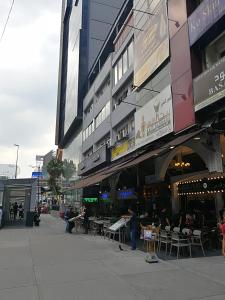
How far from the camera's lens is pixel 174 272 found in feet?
29.3

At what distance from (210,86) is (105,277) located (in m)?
8.21

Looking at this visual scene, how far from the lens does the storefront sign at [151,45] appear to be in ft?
58.0

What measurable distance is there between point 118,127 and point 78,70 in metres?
20.5

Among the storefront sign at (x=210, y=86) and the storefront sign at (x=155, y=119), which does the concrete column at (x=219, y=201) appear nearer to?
the storefront sign at (x=155, y=119)

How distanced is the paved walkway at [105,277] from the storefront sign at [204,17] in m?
9.21

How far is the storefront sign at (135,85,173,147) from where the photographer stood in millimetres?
16453

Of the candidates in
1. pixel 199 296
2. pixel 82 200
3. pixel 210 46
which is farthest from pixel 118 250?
pixel 82 200

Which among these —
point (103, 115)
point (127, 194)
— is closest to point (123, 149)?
point (127, 194)

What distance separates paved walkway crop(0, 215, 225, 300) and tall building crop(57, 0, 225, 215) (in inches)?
174

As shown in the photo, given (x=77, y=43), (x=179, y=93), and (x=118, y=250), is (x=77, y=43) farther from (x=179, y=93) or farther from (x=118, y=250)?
(x=118, y=250)

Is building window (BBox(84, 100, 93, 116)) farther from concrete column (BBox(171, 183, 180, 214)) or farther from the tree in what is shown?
concrete column (BBox(171, 183, 180, 214))

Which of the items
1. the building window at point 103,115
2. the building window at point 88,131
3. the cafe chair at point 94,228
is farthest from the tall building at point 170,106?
the building window at point 88,131

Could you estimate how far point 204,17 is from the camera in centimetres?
1388

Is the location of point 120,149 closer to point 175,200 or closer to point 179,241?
point 175,200
